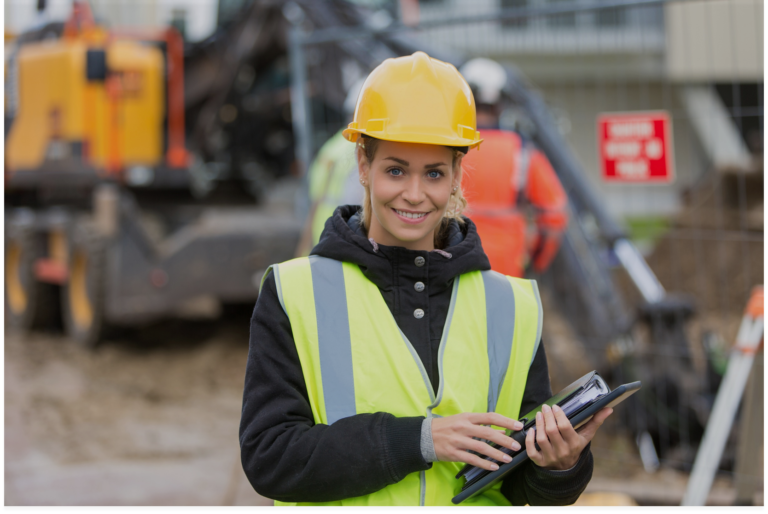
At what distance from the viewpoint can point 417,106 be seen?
1754 millimetres

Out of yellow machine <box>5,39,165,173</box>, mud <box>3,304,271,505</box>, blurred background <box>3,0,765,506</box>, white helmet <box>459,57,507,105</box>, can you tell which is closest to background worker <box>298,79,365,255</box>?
blurred background <box>3,0,765,506</box>

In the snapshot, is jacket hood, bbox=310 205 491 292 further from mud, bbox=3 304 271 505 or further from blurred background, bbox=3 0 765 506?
mud, bbox=3 304 271 505

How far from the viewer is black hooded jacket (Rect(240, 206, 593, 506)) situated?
62.1 inches

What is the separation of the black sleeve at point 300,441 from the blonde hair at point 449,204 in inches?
13.8

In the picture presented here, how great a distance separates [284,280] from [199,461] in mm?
3922

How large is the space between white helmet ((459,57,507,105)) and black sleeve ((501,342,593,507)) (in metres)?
3.20

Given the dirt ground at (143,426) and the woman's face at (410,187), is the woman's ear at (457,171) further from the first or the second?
the dirt ground at (143,426)

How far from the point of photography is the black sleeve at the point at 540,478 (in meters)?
1.65

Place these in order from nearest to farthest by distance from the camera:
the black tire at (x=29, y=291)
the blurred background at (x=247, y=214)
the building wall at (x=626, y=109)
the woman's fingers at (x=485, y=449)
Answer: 1. the woman's fingers at (x=485, y=449)
2. the blurred background at (x=247, y=214)
3. the building wall at (x=626, y=109)
4. the black tire at (x=29, y=291)

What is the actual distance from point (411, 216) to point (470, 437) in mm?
493

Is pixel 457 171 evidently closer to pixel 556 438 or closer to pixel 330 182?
pixel 556 438

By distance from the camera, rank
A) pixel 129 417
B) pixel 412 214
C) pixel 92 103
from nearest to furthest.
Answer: pixel 412 214, pixel 129 417, pixel 92 103

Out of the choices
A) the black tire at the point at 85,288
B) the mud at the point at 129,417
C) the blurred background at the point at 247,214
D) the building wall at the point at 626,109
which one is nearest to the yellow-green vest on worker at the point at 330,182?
the blurred background at the point at 247,214

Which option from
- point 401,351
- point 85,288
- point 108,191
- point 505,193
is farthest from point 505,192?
point 85,288
